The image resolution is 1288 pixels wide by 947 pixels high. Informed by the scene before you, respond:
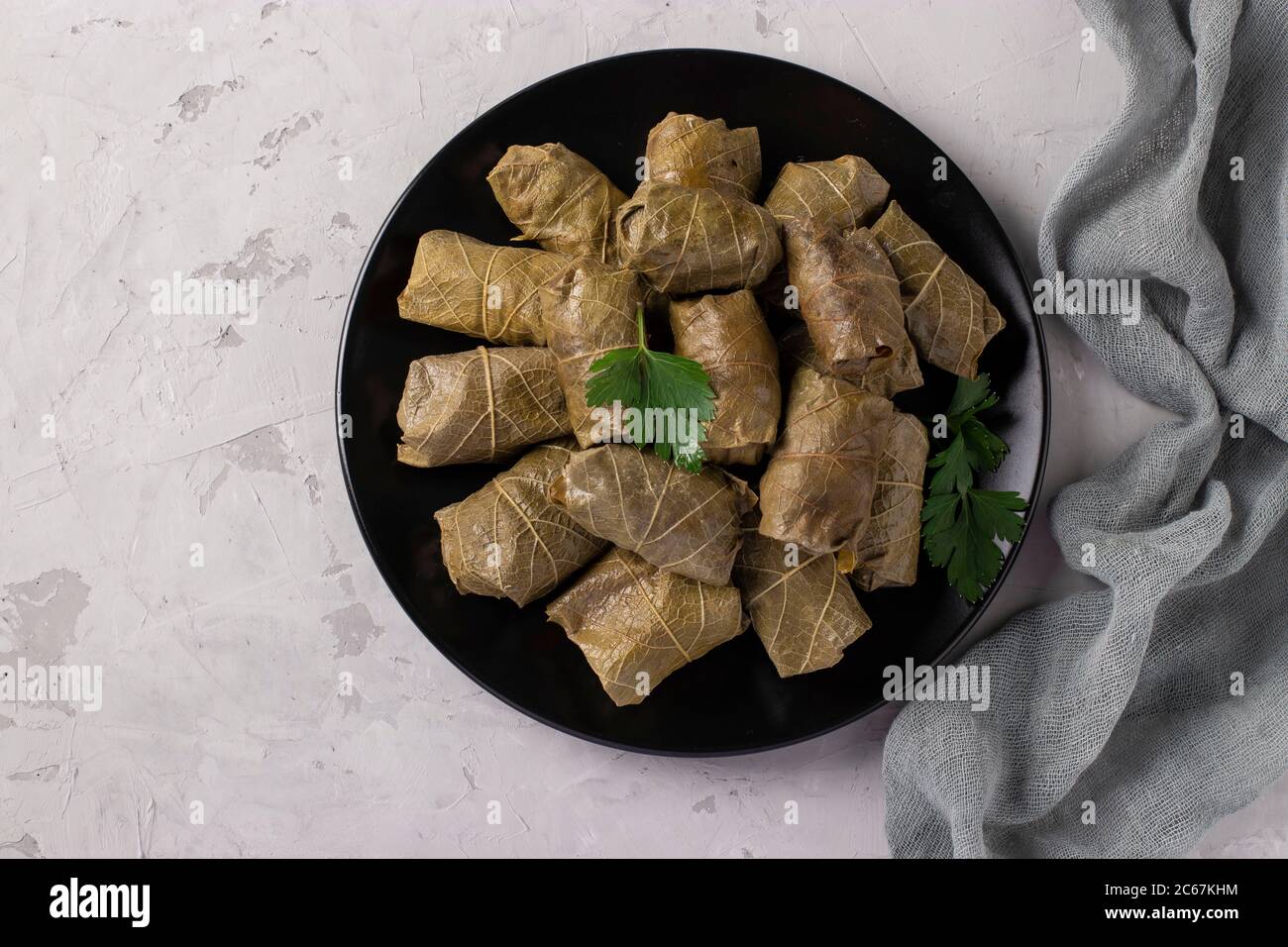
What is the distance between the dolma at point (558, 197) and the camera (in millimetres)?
2531

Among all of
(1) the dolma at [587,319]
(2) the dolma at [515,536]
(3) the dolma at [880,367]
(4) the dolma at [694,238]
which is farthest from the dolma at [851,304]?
(2) the dolma at [515,536]

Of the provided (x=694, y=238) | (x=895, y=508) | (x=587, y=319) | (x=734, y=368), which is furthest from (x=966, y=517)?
(x=587, y=319)

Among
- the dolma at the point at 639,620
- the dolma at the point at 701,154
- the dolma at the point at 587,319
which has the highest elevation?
the dolma at the point at 701,154

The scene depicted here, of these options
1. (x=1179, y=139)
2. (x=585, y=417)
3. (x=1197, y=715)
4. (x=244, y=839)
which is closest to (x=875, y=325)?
(x=585, y=417)

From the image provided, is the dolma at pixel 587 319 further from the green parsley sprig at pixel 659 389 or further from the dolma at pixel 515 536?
the dolma at pixel 515 536

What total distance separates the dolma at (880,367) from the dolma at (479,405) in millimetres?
658

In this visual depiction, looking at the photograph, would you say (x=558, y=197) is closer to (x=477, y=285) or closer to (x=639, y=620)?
(x=477, y=285)

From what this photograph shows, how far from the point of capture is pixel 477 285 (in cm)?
252

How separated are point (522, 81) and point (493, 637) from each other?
1.71m

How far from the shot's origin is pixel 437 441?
249 cm

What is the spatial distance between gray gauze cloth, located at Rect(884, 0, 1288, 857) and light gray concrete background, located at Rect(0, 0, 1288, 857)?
0.17m

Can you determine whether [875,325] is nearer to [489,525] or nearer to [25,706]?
[489,525]

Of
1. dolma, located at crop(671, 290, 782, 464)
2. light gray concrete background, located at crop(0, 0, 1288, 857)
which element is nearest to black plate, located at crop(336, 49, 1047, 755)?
light gray concrete background, located at crop(0, 0, 1288, 857)

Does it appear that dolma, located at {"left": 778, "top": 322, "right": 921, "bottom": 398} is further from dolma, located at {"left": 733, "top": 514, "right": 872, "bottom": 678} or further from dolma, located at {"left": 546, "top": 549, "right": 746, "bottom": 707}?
dolma, located at {"left": 546, "top": 549, "right": 746, "bottom": 707}
